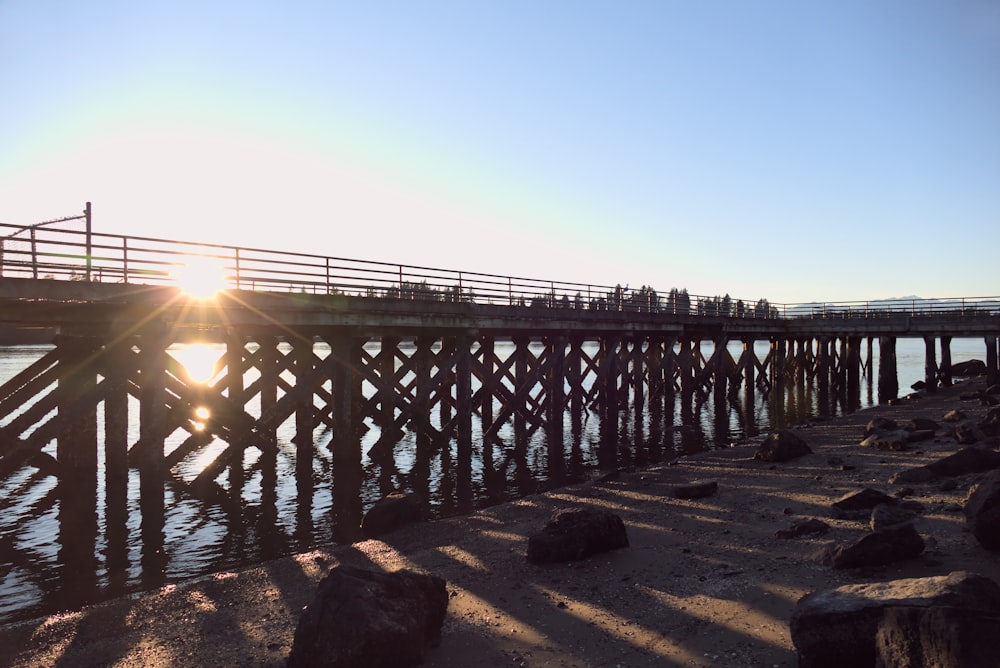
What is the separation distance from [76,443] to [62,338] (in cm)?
283

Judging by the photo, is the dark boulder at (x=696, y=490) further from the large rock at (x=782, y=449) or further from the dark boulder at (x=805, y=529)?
the large rock at (x=782, y=449)

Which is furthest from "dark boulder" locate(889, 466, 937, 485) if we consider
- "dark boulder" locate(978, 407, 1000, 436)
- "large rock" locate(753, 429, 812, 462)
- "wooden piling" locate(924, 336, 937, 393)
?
"wooden piling" locate(924, 336, 937, 393)

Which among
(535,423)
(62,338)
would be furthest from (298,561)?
(535,423)

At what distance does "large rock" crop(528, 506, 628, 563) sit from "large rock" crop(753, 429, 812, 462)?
7.68m

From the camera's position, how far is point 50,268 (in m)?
11.5

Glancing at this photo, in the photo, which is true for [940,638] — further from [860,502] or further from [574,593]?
[860,502]

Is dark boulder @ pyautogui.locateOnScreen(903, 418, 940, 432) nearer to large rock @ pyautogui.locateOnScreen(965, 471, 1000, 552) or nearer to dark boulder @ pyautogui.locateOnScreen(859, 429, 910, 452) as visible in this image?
dark boulder @ pyautogui.locateOnScreen(859, 429, 910, 452)

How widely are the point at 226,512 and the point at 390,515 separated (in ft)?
13.4

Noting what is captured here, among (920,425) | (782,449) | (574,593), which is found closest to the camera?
(574,593)

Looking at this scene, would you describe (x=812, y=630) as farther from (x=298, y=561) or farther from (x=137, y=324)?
(x=137, y=324)

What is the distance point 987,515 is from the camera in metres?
6.82

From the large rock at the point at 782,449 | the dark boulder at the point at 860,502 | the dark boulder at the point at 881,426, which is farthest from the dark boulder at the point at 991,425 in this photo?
the dark boulder at the point at 860,502

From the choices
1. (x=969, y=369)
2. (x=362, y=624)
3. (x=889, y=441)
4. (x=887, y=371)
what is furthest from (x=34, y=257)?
(x=969, y=369)

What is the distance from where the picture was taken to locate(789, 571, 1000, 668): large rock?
153 inches
